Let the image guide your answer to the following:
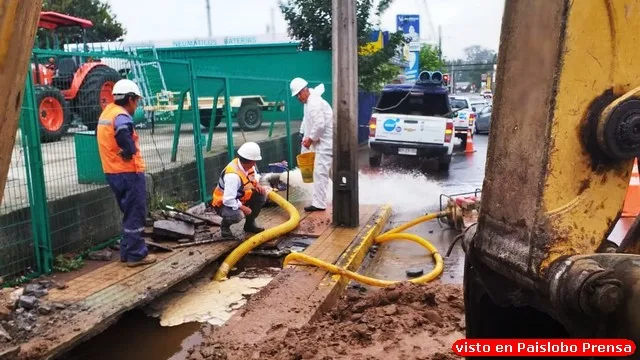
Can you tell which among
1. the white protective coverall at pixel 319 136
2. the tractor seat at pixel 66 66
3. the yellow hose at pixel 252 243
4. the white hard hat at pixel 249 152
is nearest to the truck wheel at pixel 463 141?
the white protective coverall at pixel 319 136

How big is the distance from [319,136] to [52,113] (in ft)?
11.9

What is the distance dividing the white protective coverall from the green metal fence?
151cm

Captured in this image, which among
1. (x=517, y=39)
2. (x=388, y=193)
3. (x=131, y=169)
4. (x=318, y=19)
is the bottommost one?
(x=388, y=193)

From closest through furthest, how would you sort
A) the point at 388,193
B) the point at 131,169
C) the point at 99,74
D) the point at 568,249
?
the point at 568,249
the point at 131,169
the point at 99,74
the point at 388,193

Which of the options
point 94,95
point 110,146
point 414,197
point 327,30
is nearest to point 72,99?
point 94,95

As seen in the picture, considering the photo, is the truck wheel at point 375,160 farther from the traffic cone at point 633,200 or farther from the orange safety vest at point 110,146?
the orange safety vest at point 110,146

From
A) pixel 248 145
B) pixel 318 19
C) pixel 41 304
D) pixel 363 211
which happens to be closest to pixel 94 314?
pixel 41 304

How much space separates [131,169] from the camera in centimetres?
568

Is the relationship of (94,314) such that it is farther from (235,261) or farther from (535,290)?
(535,290)

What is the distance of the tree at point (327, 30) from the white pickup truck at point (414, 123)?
4.62 meters

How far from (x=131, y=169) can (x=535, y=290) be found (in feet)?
14.8

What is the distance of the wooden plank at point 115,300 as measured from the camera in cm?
399

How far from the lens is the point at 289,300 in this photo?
4969mm

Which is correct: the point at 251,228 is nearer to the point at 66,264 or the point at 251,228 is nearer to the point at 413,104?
the point at 66,264
